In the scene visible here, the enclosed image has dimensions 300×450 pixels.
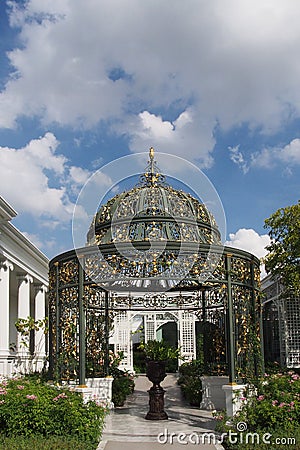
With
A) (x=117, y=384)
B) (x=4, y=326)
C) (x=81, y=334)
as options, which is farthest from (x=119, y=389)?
(x=81, y=334)

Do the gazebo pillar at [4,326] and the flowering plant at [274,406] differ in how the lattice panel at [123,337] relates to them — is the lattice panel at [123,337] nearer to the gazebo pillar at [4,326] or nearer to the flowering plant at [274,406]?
the gazebo pillar at [4,326]

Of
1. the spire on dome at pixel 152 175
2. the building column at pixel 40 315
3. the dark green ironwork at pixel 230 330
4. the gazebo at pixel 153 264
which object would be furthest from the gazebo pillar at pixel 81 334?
the building column at pixel 40 315

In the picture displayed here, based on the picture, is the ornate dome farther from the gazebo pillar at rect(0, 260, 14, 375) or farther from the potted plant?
the gazebo pillar at rect(0, 260, 14, 375)

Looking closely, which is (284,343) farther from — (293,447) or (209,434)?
(293,447)

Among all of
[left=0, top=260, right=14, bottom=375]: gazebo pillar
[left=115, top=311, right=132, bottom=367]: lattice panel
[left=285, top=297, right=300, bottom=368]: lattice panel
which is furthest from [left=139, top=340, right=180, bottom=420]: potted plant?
[left=115, top=311, right=132, bottom=367]: lattice panel

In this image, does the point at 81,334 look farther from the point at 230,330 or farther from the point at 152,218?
the point at 230,330

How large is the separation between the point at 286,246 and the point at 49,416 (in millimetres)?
11020

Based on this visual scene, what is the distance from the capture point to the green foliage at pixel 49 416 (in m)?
8.09

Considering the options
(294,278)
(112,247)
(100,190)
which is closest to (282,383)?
(112,247)

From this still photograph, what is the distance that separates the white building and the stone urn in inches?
238

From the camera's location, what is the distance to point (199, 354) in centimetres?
1762

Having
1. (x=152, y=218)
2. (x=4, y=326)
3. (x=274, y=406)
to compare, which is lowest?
(x=274, y=406)

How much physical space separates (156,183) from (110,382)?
581 cm

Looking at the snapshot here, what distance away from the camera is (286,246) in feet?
56.6
